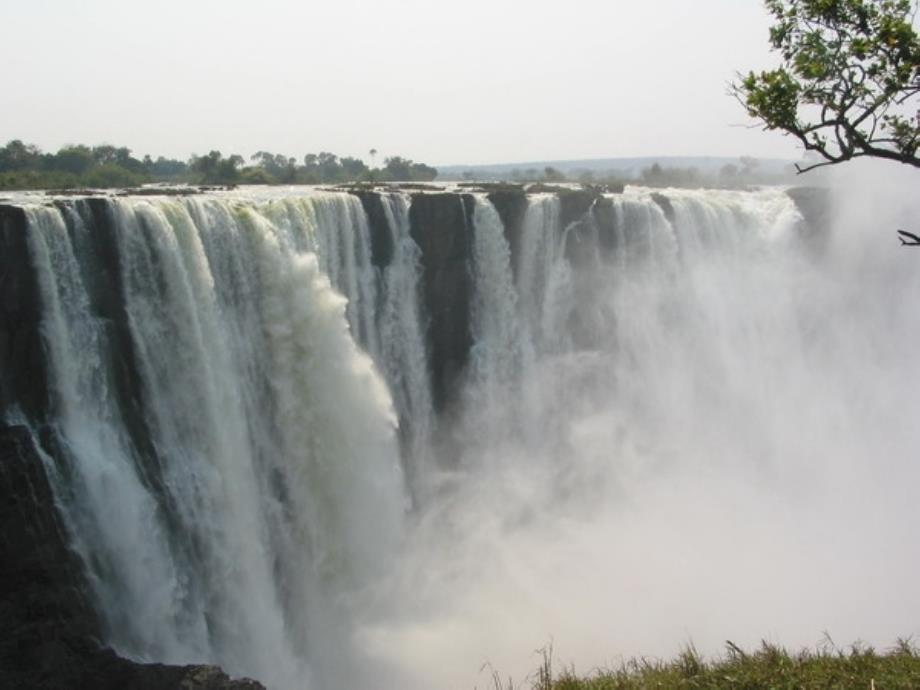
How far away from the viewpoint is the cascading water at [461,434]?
39.5 feet

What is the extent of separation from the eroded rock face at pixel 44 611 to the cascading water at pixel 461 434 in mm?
493

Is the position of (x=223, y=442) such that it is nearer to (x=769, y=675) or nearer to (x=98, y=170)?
(x=769, y=675)

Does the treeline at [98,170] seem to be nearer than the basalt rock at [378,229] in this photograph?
No

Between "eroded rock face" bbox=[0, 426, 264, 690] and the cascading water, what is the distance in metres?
0.49

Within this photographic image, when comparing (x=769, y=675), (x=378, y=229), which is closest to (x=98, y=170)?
(x=378, y=229)

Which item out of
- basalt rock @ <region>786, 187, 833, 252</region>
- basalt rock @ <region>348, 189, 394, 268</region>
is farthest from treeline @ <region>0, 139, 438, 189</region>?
basalt rock @ <region>786, 187, 833, 252</region>

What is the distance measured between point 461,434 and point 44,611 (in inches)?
425

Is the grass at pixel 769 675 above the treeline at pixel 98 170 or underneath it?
underneath

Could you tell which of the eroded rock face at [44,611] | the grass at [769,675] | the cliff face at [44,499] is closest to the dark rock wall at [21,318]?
the cliff face at [44,499]

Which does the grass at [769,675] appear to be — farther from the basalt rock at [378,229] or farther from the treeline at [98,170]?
the treeline at [98,170]

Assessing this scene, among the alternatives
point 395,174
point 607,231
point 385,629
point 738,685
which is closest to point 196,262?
point 385,629

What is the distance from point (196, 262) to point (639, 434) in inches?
498

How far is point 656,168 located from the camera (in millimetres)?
47938

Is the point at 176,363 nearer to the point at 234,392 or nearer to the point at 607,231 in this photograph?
the point at 234,392
